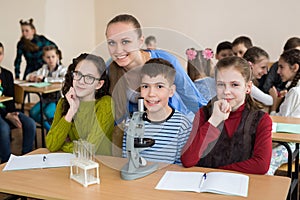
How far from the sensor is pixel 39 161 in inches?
74.0

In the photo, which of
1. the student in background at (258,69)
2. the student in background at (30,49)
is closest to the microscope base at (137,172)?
the student in background at (258,69)

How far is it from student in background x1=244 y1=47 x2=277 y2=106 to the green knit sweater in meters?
1.76

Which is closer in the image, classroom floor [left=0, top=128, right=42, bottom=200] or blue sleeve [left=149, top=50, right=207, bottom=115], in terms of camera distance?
blue sleeve [left=149, top=50, right=207, bottom=115]

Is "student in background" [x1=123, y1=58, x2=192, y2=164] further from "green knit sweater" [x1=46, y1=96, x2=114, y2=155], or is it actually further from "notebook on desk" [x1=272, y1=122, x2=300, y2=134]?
"notebook on desk" [x1=272, y1=122, x2=300, y2=134]

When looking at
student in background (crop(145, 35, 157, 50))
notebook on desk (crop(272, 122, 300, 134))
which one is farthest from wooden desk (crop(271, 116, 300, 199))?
student in background (crop(145, 35, 157, 50))

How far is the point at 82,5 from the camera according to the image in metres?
6.72

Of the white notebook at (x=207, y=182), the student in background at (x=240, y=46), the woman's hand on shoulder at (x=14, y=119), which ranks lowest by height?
the woman's hand on shoulder at (x=14, y=119)

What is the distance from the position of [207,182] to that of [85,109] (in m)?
0.68

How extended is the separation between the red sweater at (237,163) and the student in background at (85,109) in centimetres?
35

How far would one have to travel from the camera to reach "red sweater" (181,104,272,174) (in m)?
1.75

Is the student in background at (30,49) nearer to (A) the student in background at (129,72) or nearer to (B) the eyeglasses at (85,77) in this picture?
(B) the eyeglasses at (85,77)

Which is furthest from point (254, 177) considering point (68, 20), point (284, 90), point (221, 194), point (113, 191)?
point (68, 20)

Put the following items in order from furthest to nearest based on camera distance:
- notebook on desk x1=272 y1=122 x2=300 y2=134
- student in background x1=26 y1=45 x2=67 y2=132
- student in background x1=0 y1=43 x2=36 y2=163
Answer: student in background x1=26 y1=45 x2=67 y2=132, student in background x1=0 y1=43 x2=36 y2=163, notebook on desk x1=272 y1=122 x2=300 y2=134

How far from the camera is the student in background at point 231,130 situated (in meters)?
1.78
